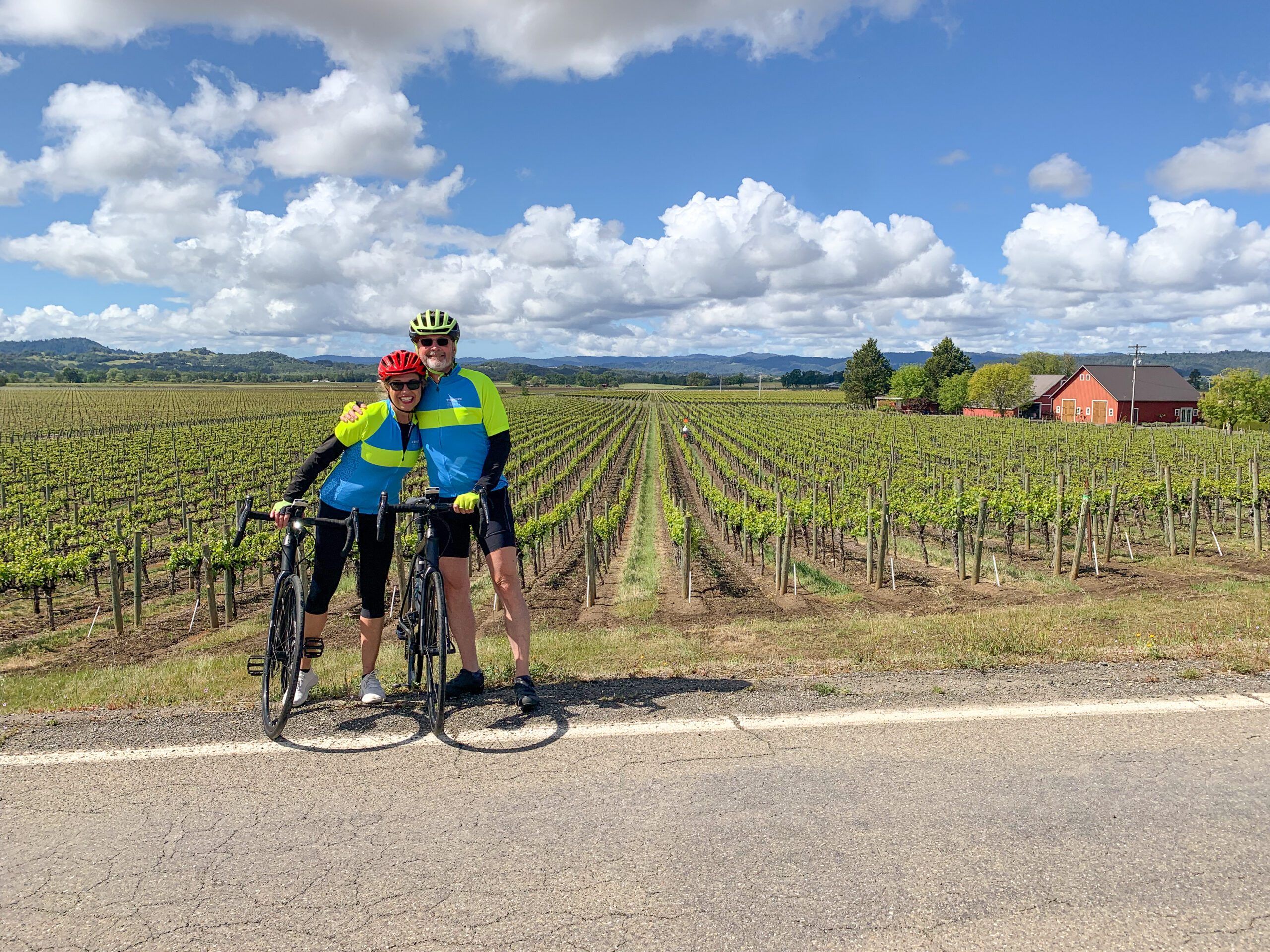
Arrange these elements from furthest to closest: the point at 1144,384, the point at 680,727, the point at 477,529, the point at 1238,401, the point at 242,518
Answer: the point at 1144,384 → the point at 1238,401 → the point at 477,529 → the point at 242,518 → the point at 680,727

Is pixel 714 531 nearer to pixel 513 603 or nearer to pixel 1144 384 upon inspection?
pixel 513 603

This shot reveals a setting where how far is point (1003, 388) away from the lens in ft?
275

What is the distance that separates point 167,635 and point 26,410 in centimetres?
9608

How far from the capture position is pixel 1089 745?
377 cm

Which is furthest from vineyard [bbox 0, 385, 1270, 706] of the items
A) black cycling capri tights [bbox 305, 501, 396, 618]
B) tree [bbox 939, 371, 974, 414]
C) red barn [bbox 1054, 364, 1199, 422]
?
tree [bbox 939, 371, 974, 414]

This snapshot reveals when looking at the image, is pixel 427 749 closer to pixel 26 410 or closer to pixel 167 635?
pixel 167 635

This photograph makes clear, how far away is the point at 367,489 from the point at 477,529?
2.33 feet

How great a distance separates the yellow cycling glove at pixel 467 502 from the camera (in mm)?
4391

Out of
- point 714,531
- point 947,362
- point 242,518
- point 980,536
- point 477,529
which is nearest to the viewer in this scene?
point 242,518

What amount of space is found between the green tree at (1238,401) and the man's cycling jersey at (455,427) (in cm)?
6830

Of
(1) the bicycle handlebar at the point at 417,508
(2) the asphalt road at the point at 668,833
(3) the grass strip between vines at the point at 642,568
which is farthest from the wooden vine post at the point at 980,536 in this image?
(1) the bicycle handlebar at the point at 417,508

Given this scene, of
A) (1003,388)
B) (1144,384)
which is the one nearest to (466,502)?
(1144,384)

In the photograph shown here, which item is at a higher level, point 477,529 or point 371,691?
point 477,529

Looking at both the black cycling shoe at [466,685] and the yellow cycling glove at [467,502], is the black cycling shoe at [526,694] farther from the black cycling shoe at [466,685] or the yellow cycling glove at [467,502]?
the yellow cycling glove at [467,502]
